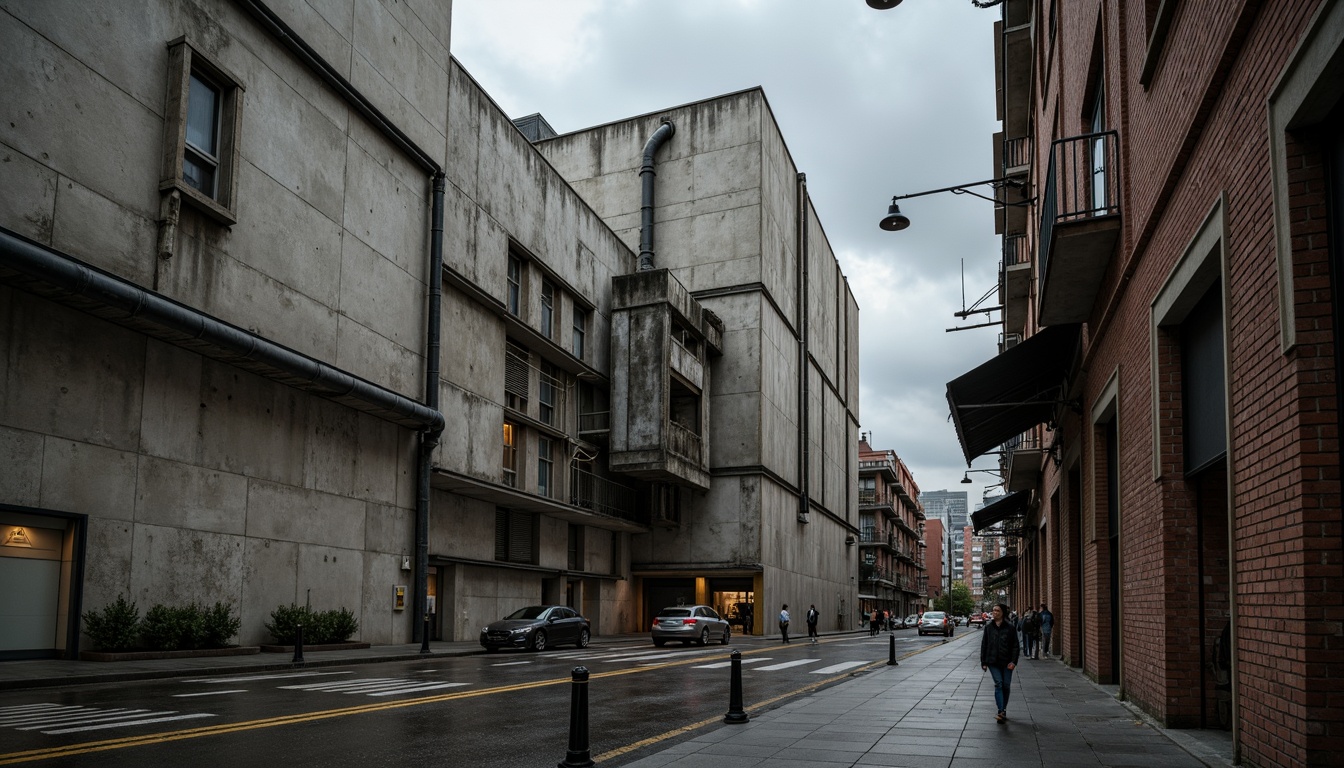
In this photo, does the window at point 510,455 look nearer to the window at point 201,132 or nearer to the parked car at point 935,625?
the window at point 201,132

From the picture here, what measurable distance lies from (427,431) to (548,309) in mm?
10527

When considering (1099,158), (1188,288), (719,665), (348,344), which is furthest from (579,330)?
(1188,288)

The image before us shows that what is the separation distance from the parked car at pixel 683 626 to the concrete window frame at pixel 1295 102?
26086 millimetres

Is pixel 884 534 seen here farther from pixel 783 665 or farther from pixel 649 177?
pixel 783 665

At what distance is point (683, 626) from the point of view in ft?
101

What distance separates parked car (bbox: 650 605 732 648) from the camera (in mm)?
30750

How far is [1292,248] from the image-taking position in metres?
5.73

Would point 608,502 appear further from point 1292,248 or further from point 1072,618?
point 1292,248

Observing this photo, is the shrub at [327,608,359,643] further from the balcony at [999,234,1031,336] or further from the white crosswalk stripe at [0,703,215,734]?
the balcony at [999,234,1031,336]

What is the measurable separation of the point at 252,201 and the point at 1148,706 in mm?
18772

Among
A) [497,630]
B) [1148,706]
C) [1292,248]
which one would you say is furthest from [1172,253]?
[497,630]

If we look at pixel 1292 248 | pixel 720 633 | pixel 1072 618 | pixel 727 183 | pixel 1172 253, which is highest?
pixel 727 183

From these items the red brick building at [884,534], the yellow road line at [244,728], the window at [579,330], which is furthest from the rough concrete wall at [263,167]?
the red brick building at [884,534]

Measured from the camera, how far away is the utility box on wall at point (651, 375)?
37.6 m
